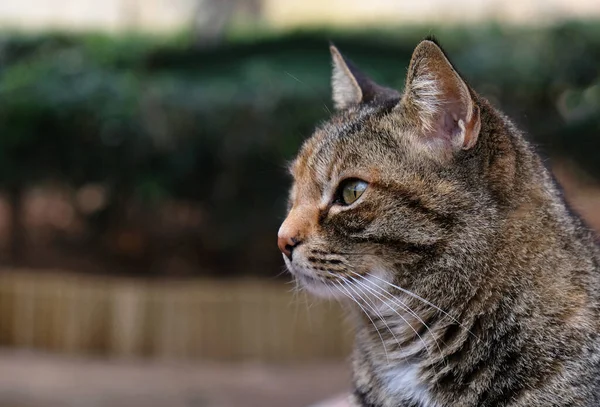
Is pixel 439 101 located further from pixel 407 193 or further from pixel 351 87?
pixel 351 87

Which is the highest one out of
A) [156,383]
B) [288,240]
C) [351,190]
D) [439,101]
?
[439,101]

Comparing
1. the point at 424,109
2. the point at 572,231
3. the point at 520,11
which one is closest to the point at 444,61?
the point at 424,109

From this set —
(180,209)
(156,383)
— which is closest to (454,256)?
(156,383)

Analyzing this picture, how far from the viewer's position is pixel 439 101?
202 centimetres

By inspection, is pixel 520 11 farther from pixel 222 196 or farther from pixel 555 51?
pixel 222 196

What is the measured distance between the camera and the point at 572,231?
6.97ft

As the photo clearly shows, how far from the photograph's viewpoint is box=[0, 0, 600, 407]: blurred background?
5520 millimetres

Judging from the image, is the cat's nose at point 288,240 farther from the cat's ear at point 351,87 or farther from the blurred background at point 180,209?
the blurred background at point 180,209

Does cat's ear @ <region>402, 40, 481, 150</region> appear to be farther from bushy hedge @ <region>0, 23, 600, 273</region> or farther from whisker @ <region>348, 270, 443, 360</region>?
bushy hedge @ <region>0, 23, 600, 273</region>

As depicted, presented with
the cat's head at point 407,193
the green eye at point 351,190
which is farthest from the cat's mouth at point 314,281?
the green eye at point 351,190

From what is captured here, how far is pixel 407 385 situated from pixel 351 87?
1005 mm

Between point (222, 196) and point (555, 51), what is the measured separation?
286cm

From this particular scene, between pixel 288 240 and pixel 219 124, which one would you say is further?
pixel 219 124

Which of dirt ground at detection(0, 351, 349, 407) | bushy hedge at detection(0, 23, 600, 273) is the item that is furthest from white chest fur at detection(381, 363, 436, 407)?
bushy hedge at detection(0, 23, 600, 273)
